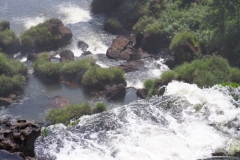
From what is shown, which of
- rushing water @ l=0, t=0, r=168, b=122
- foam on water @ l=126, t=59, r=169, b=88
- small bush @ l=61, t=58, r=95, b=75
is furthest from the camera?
small bush @ l=61, t=58, r=95, b=75

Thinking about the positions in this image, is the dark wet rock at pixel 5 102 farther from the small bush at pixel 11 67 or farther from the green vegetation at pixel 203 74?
the green vegetation at pixel 203 74

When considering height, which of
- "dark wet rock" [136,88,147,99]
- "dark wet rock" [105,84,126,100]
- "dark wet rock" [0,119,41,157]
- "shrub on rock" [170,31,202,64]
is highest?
"dark wet rock" [0,119,41,157]

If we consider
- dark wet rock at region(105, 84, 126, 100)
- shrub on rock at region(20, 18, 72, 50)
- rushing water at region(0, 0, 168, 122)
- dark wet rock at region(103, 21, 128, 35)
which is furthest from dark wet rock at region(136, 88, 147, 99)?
dark wet rock at region(103, 21, 128, 35)

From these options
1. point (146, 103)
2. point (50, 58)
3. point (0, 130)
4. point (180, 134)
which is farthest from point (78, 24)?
point (0, 130)

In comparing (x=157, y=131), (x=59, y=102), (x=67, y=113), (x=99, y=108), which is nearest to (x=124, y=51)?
(x=59, y=102)

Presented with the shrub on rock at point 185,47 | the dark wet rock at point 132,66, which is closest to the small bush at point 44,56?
the dark wet rock at point 132,66

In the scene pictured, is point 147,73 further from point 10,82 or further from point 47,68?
point 10,82

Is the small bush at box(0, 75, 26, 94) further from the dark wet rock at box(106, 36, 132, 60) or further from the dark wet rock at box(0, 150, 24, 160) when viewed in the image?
the dark wet rock at box(0, 150, 24, 160)
